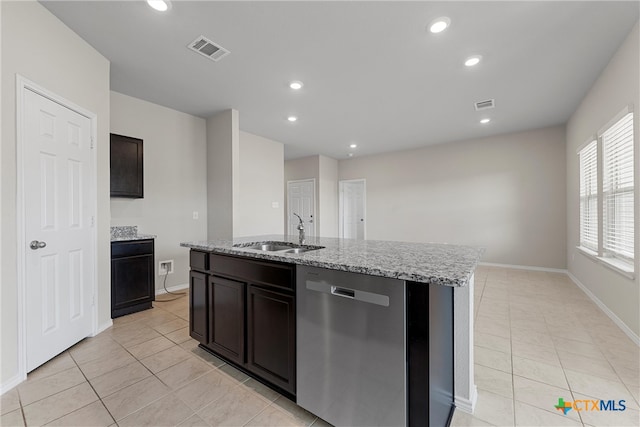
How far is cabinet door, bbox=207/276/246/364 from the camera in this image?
181 cm

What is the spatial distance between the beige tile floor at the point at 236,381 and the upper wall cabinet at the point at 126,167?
59.0 inches

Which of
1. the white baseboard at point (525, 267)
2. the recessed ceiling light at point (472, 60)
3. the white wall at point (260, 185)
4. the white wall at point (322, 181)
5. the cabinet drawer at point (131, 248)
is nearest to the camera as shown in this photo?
the recessed ceiling light at point (472, 60)

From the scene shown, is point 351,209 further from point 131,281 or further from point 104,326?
point 104,326

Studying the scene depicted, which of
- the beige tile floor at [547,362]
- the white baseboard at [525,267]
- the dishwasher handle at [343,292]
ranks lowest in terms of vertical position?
the beige tile floor at [547,362]

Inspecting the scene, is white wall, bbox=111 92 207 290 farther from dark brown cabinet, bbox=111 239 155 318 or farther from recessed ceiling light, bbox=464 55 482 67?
recessed ceiling light, bbox=464 55 482 67

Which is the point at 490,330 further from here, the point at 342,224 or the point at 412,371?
the point at 342,224

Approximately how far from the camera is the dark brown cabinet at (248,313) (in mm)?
1546

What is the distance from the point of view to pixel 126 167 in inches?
124

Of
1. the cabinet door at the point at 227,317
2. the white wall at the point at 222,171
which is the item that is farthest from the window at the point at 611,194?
the white wall at the point at 222,171

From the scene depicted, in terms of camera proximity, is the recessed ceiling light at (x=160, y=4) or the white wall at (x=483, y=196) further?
the white wall at (x=483, y=196)

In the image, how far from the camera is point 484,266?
17.6ft

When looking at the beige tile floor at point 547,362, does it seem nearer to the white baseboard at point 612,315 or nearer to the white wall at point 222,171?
the white baseboard at point 612,315

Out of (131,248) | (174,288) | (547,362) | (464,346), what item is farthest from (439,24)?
(174,288)

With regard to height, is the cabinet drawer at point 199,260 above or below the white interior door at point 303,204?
below
